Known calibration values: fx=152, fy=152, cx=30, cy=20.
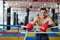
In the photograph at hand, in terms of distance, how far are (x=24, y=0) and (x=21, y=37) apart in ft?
2.36

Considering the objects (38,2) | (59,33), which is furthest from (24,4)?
(59,33)

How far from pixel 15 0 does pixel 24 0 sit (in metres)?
0.17

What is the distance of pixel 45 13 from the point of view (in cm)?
281

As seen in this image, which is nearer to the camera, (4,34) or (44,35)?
(44,35)

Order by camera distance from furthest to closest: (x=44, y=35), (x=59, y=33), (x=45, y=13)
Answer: (x=59, y=33)
(x=45, y=13)
(x=44, y=35)

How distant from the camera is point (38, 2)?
116 inches

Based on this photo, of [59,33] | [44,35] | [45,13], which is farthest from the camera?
[59,33]

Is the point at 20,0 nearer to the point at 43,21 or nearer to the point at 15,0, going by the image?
the point at 15,0

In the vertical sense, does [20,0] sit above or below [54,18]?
above

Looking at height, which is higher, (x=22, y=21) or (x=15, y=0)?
(x=15, y=0)

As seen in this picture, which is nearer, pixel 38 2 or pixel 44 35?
pixel 44 35

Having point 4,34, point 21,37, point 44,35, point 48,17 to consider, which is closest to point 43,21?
point 48,17

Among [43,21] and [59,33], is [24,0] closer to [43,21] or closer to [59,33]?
[43,21]

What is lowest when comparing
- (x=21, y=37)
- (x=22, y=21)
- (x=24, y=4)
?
(x=21, y=37)
